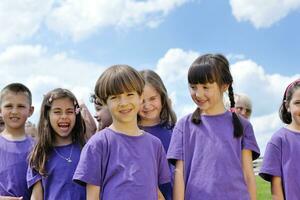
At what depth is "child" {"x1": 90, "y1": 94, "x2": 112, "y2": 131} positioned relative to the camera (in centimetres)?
483

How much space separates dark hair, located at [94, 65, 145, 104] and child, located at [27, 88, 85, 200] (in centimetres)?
89

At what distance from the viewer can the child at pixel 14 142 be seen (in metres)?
4.61

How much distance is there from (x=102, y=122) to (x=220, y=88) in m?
1.46

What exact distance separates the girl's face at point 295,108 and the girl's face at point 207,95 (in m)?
0.77

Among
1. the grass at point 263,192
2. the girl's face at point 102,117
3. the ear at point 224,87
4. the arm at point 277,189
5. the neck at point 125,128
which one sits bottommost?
the grass at point 263,192

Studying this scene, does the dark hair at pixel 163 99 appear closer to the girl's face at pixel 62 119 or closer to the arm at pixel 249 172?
the girl's face at pixel 62 119

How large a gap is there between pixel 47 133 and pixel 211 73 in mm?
1700

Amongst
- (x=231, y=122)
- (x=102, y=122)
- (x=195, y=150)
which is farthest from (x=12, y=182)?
(x=231, y=122)

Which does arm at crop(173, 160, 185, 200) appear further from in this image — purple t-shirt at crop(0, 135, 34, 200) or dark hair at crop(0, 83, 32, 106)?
dark hair at crop(0, 83, 32, 106)

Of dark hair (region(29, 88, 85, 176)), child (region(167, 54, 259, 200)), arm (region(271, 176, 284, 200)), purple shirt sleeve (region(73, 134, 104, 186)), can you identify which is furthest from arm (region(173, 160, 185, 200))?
dark hair (region(29, 88, 85, 176))

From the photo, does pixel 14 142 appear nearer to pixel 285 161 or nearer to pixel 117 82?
pixel 117 82

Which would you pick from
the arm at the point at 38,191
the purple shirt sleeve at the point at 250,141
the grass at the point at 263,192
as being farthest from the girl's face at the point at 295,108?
the grass at the point at 263,192

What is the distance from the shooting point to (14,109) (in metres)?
4.93

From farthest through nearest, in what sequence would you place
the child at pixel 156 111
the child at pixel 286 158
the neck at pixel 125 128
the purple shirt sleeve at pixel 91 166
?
1. the child at pixel 156 111
2. the child at pixel 286 158
3. the neck at pixel 125 128
4. the purple shirt sleeve at pixel 91 166
